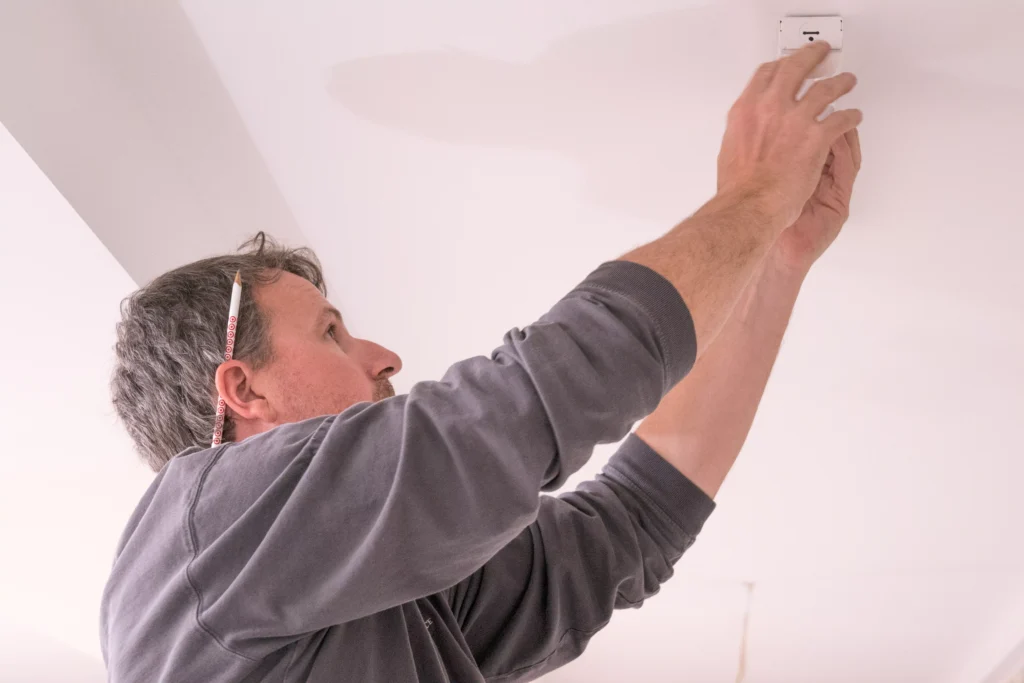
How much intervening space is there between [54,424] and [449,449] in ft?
3.73

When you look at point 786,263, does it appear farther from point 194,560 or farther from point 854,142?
point 194,560

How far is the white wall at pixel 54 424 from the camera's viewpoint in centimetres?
135

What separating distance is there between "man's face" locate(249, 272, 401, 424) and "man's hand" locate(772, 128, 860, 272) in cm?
57

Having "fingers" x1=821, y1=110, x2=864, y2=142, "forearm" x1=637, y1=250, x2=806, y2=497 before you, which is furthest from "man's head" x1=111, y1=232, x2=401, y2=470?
"fingers" x1=821, y1=110, x2=864, y2=142

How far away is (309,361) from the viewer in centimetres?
115

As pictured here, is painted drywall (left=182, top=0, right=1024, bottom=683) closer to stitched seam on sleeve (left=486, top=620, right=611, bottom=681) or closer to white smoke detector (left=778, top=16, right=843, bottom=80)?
white smoke detector (left=778, top=16, right=843, bottom=80)

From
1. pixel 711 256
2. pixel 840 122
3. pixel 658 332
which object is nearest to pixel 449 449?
pixel 658 332

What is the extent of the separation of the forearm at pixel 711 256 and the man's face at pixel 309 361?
0.42 metres

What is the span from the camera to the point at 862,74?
47.3 inches

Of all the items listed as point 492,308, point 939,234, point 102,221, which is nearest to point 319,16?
point 102,221

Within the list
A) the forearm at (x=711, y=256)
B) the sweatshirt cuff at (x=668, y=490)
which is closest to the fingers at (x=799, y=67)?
the forearm at (x=711, y=256)

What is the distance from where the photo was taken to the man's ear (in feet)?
3.71

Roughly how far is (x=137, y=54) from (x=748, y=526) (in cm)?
151

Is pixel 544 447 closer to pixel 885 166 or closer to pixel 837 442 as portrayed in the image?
pixel 885 166
